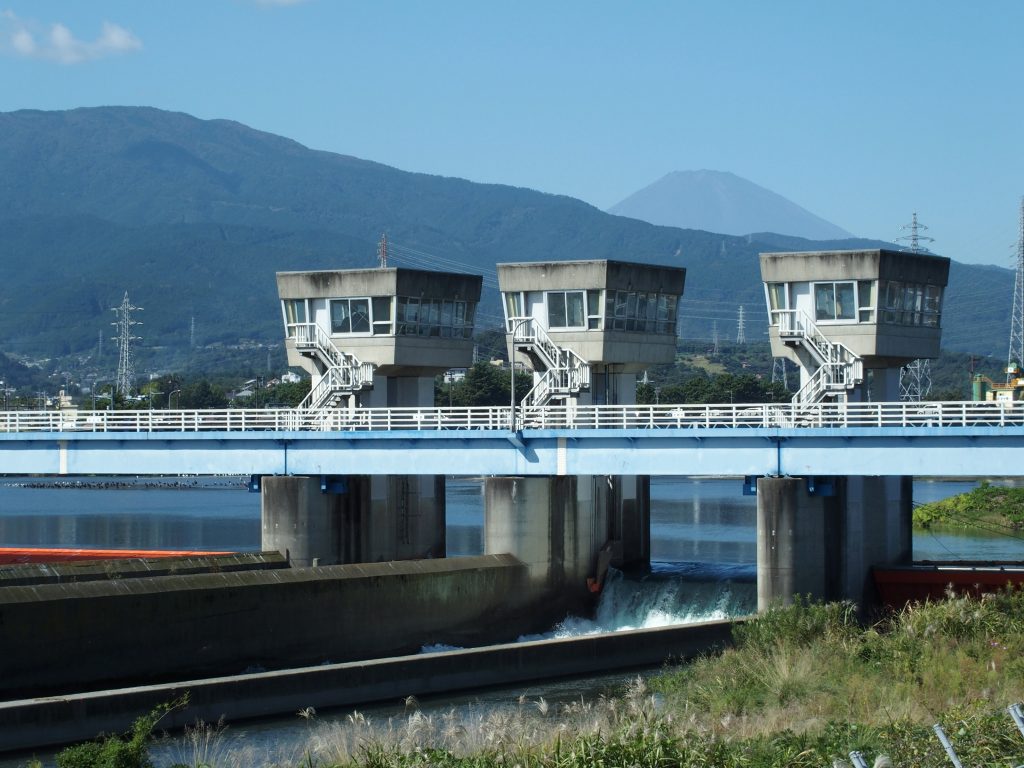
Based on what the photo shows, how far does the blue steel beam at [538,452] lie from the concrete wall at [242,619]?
378 cm

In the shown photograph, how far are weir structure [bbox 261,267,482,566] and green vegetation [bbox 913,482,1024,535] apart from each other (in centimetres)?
4752

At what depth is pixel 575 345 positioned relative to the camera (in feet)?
185

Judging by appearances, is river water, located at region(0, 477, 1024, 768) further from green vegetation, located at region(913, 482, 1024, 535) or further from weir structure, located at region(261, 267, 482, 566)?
weir structure, located at region(261, 267, 482, 566)

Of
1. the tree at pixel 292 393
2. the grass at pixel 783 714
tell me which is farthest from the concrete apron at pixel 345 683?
the tree at pixel 292 393

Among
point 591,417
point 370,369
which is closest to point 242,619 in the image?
point 591,417

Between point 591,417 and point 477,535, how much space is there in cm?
4096

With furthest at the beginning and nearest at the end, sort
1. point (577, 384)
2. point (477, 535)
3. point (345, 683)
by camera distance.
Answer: point (477, 535)
point (577, 384)
point (345, 683)

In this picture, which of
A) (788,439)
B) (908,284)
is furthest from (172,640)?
(908,284)

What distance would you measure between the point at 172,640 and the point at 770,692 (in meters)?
15.8

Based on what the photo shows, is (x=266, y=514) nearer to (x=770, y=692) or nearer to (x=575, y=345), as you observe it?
(x=575, y=345)

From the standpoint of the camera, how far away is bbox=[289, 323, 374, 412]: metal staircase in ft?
191

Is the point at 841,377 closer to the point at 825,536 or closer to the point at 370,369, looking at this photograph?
the point at 825,536

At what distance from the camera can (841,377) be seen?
51.4 metres

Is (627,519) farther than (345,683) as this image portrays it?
Yes
